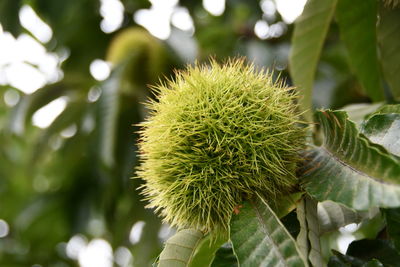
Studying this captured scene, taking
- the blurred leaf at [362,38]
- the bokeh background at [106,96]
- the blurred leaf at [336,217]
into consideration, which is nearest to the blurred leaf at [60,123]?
the bokeh background at [106,96]

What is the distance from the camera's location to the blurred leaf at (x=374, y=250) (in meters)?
0.87

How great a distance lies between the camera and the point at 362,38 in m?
1.24

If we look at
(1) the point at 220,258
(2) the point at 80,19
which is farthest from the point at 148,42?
(1) the point at 220,258

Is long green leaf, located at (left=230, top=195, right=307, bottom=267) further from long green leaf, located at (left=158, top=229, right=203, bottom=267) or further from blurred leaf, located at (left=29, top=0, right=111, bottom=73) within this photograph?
blurred leaf, located at (left=29, top=0, right=111, bottom=73)

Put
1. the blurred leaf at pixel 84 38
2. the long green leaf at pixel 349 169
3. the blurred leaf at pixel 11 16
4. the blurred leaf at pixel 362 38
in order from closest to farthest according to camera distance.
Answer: the long green leaf at pixel 349 169 → the blurred leaf at pixel 362 38 → the blurred leaf at pixel 11 16 → the blurred leaf at pixel 84 38

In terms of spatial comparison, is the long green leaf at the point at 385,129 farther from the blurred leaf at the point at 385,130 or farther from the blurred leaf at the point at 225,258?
the blurred leaf at the point at 225,258

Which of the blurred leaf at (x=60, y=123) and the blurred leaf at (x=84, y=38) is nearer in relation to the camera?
the blurred leaf at (x=60, y=123)

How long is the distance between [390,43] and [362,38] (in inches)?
2.6

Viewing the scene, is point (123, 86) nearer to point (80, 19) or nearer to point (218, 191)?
point (80, 19)

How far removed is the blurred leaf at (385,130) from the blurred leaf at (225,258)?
0.27 metres

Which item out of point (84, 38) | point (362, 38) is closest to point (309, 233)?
point (362, 38)

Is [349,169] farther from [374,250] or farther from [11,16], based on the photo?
[11,16]

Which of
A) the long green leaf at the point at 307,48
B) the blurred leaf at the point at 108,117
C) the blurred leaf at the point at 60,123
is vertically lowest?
the long green leaf at the point at 307,48

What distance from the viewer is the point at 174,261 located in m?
0.84
